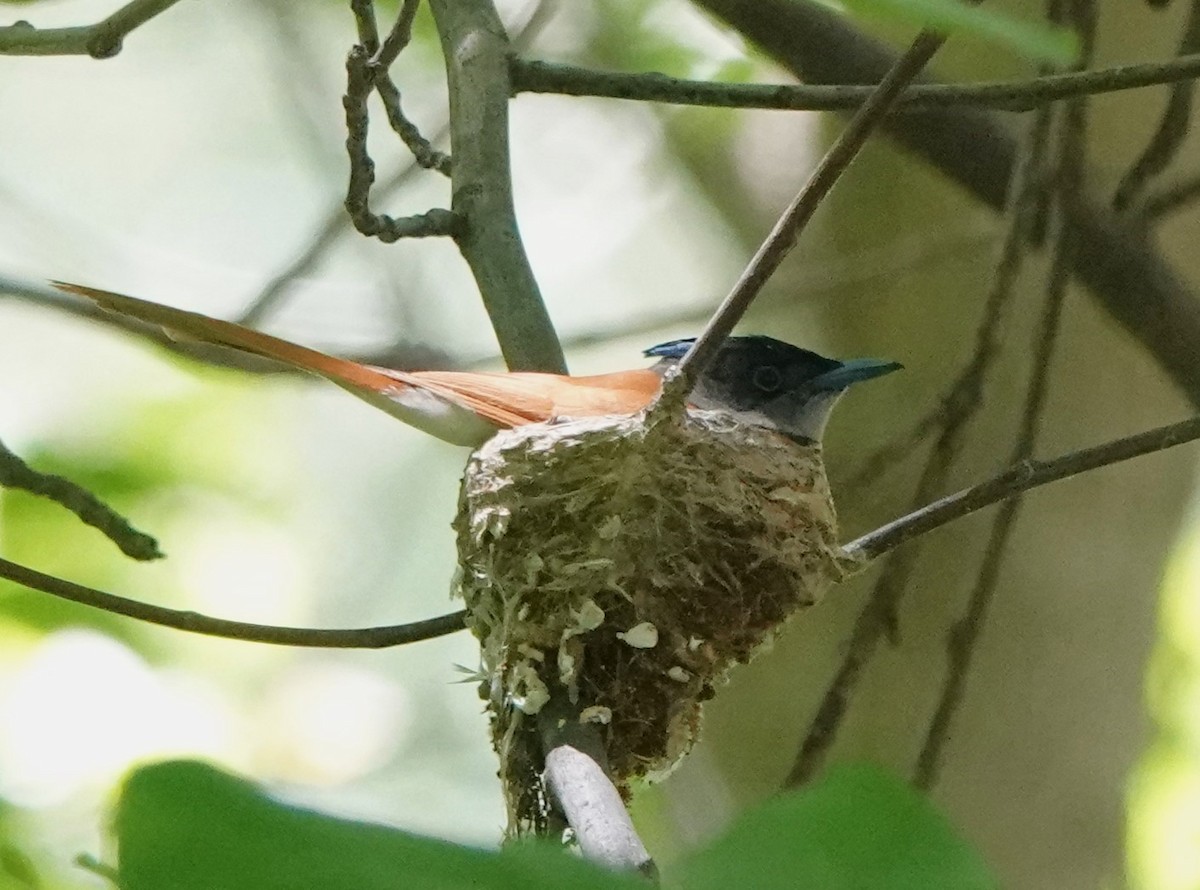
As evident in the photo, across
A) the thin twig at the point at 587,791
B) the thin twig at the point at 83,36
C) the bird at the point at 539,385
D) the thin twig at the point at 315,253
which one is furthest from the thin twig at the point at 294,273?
the thin twig at the point at 587,791

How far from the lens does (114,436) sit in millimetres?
4238

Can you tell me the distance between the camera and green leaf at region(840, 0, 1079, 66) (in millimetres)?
441

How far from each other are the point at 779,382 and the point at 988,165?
67 centimetres

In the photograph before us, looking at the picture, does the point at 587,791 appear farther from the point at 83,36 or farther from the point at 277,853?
the point at 83,36

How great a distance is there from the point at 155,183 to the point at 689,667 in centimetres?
498

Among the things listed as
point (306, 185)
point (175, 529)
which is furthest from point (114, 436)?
point (306, 185)

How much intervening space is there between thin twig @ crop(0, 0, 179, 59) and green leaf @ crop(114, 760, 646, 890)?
1.94 metres

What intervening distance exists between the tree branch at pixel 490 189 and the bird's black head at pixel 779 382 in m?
0.79

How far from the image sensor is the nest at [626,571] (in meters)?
1.94

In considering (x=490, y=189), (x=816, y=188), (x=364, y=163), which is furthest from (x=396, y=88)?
(x=816, y=188)

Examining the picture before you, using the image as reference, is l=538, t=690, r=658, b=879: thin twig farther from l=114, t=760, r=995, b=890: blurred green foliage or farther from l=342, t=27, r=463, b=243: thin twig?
l=342, t=27, r=463, b=243: thin twig

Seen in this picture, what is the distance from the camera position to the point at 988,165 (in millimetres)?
2992

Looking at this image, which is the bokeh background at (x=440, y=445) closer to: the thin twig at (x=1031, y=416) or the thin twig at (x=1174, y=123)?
the thin twig at (x=1031, y=416)

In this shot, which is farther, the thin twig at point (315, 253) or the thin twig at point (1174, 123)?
the thin twig at point (315, 253)
